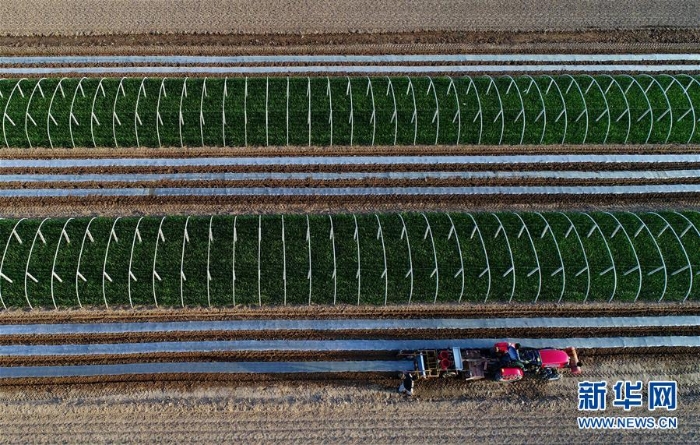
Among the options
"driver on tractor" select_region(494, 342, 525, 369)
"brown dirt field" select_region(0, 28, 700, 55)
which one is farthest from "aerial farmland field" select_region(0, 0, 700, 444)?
"brown dirt field" select_region(0, 28, 700, 55)

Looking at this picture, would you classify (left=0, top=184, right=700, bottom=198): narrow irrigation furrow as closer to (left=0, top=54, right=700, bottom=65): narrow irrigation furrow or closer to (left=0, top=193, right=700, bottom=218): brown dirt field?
(left=0, top=193, right=700, bottom=218): brown dirt field

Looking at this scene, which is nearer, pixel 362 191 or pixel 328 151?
pixel 362 191

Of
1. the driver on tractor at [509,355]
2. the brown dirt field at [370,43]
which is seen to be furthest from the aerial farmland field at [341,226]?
the brown dirt field at [370,43]

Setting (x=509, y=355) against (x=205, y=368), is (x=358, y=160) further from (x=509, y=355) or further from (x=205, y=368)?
(x=205, y=368)

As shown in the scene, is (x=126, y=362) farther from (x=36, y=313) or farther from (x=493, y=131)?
(x=493, y=131)

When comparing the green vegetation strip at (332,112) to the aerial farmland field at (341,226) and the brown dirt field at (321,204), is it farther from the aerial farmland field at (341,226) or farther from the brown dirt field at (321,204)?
the brown dirt field at (321,204)

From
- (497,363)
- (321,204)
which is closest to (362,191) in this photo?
(321,204)

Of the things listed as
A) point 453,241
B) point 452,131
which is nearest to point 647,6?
point 452,131
